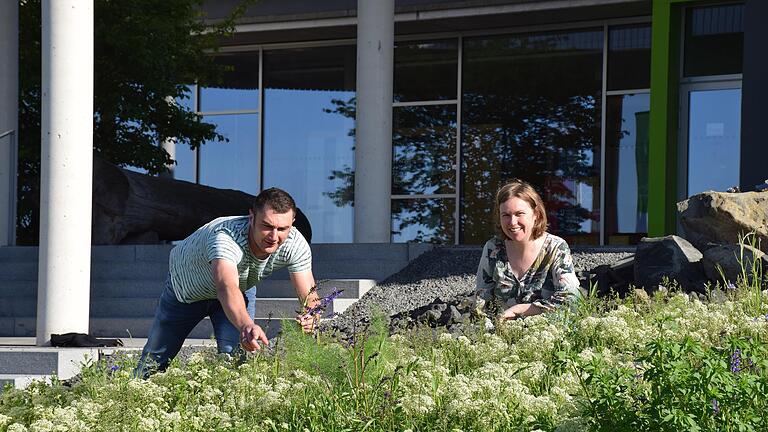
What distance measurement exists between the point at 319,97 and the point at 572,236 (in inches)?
199

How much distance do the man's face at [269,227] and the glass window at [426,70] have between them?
40.5 ft

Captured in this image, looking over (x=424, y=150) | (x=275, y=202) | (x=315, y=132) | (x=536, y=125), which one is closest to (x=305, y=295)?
(x=275, y=202)

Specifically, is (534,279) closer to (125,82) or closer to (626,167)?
(125,82)

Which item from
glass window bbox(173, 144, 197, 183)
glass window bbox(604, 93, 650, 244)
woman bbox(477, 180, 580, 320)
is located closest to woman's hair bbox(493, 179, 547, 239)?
woman bbox(477, 180, 580, 320)

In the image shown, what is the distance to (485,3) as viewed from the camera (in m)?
15.8

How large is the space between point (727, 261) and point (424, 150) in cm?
964

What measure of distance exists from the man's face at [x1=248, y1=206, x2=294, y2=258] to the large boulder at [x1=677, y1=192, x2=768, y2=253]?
15.8ft

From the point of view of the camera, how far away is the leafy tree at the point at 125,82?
14.6 metres

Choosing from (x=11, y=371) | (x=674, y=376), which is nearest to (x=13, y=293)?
(x=11, y=371)

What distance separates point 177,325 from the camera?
241 inches

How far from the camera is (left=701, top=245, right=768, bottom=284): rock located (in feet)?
27.2

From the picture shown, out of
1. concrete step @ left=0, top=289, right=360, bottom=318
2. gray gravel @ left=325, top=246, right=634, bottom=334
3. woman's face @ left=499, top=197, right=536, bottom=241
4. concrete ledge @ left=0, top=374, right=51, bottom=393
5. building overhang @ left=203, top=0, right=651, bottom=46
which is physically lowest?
concrete ledge @ left=0, top=374, right=51, bottom=393

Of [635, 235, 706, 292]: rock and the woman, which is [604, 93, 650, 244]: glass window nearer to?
[635, 235, 706, 292]: rock

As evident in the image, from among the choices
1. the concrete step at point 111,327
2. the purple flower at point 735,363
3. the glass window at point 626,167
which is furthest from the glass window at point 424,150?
the purple flower at point 735,363
